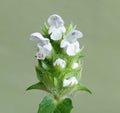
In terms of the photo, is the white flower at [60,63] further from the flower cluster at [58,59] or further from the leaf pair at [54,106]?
the leaf pair at [54,106]

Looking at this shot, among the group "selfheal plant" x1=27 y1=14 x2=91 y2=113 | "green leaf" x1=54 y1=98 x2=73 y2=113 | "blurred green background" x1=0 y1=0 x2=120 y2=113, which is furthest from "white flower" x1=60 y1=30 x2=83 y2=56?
"blurred green background" x1=0 y1=0 x2=120 y2=113

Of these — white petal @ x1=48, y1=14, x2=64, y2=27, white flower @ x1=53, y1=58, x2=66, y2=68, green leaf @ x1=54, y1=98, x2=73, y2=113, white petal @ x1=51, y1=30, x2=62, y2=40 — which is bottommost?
green leaf @ x1=54, y1=98, x2=73, y2=113

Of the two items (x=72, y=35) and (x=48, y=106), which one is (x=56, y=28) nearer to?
(x=72, y=35)

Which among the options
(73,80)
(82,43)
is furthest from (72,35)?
(82,43)

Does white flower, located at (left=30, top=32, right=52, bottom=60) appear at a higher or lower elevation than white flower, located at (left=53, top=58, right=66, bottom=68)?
higher

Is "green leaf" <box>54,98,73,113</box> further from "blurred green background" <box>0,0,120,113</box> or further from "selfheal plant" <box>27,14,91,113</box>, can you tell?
"blurred green background" <box>0,0,120,113</box>

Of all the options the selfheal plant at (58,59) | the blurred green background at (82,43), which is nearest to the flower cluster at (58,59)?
the selfheal plant at (58,59)
